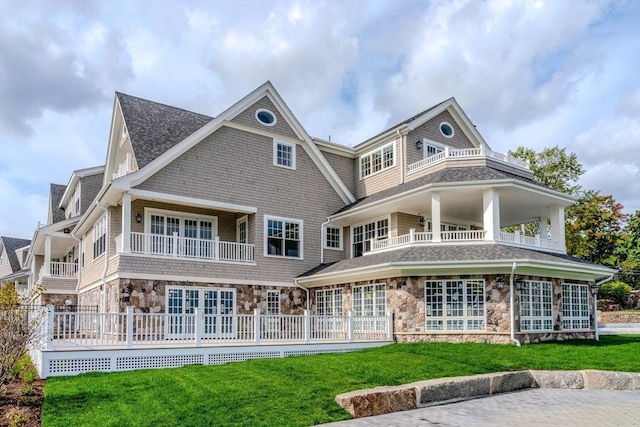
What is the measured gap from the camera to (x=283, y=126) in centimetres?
2198

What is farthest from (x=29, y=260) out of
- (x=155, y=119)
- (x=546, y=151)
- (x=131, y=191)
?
(x=546, y=151)

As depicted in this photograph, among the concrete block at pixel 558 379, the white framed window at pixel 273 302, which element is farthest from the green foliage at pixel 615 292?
the concrete block at pixel 558 379

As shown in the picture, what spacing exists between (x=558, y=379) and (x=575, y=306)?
756 cm

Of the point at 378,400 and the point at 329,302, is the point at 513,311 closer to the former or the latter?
the point at 329,302

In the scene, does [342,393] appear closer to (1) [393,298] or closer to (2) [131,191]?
(1) [393,298]

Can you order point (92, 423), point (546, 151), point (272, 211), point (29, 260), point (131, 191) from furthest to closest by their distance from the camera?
point (546, 151) < point (29, 260) < point (272, 211) < point (131, 191) < point (92, 423)

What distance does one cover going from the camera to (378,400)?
1017cm

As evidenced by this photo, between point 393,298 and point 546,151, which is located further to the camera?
point 546,151

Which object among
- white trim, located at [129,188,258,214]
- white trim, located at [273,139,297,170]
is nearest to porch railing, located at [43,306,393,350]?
white trim, located at [129,188,258,214]

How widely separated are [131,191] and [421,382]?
1134 centimetres

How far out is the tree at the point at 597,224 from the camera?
1672 inches

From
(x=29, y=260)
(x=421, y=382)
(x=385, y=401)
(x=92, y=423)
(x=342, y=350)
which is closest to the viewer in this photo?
(x=92, y=423)

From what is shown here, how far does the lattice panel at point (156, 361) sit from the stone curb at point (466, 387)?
4994 millimetres

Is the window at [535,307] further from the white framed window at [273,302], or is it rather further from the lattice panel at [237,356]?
the white framed window at [273,302]
